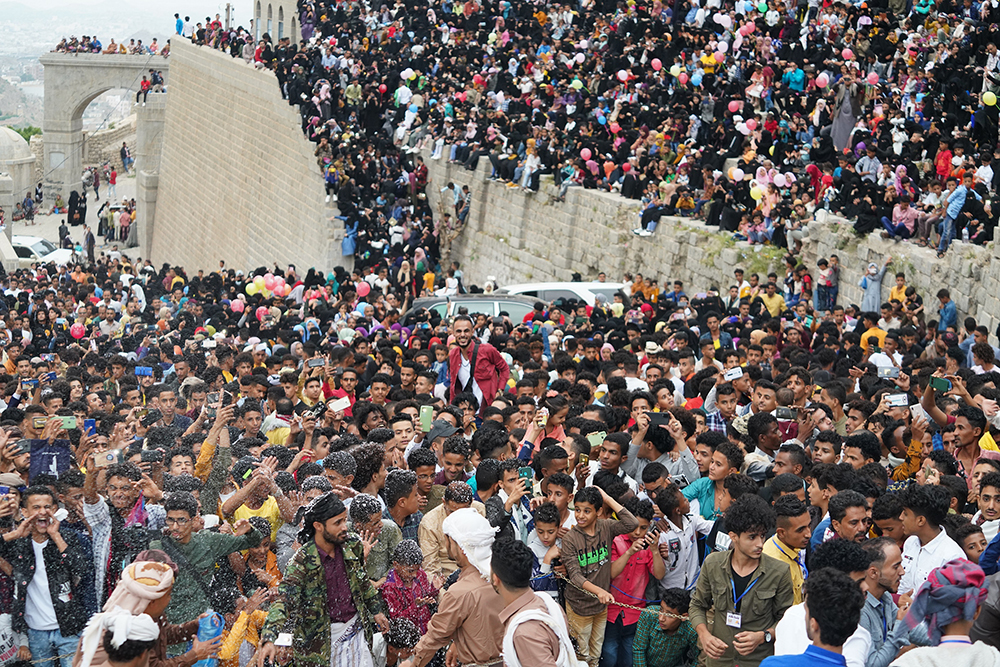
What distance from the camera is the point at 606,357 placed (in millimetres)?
12547

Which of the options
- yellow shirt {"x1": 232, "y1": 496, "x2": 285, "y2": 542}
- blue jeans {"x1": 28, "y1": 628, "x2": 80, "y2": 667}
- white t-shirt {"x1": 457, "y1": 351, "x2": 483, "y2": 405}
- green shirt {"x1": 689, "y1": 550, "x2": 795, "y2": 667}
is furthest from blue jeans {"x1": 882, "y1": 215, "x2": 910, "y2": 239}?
blue jeans {"x1": 28, "y1": 628, "x2": 80, "y2": 667}

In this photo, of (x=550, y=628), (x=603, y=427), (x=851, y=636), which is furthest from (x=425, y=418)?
(x=851, y=636)

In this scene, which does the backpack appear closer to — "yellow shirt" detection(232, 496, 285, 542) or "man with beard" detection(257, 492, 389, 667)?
"man with beard" detection(257, 492, 389, 667)

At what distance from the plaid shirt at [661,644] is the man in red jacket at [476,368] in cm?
464

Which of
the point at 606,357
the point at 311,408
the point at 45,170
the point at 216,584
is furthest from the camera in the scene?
the point at 45,170

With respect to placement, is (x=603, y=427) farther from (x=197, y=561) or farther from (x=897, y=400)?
(x=197, y=561)

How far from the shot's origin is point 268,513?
6.68 meters

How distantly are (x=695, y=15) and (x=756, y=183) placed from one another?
5.96 metres

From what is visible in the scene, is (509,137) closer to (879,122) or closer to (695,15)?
(695,15)

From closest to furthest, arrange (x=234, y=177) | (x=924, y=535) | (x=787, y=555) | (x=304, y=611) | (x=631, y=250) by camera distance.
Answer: (x=304, y=611), (x=924, y=535), (x=787, y=555), (x=631, y=250), (x=234, y=177)

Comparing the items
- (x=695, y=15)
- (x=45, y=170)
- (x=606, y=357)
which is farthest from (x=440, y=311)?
(x=45, y=170)

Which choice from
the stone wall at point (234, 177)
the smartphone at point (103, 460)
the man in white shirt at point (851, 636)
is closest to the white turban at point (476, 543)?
the man in white shirt at point (851, 636)

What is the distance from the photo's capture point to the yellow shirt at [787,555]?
5.78 metres

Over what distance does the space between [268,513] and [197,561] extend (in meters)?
0.72
